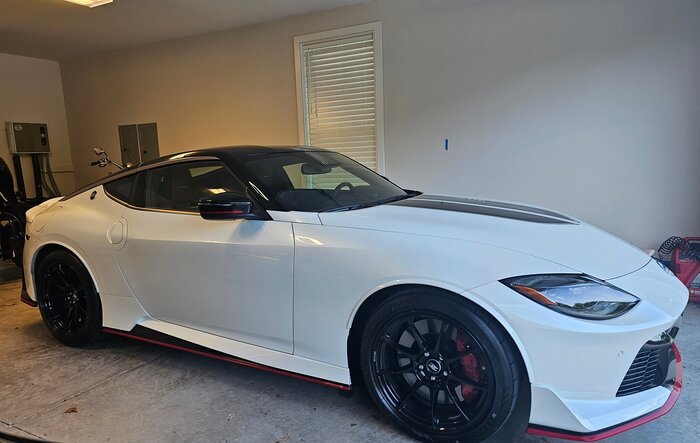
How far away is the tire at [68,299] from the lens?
8.63 feet

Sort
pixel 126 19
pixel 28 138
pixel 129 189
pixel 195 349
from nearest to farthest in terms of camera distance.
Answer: pixel 195 349 < pixel 129 189 < pixel 126 19 < pixel 28 138

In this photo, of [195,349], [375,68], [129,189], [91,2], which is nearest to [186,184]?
[129,189]

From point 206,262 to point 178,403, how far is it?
2.35 ft

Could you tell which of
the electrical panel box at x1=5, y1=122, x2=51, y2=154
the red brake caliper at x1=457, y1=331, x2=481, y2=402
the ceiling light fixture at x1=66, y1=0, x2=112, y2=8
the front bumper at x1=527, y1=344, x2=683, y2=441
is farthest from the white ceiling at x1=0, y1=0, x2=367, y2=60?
the front bumper at x1=527, y1=344, x2=683, y2=441

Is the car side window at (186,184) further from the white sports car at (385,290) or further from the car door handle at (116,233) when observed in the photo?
the car door handle at (116,233)

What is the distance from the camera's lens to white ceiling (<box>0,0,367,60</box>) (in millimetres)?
4559

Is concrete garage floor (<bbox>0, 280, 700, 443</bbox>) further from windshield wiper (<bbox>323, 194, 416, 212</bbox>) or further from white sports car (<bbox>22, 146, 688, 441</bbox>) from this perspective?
windshield wiper (<bbox>323, 194, 416, 212</bbox>)

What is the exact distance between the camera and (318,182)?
2350mm

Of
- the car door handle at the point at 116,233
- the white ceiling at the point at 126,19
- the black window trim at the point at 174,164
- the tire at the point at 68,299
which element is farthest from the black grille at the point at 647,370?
the white ceiling at the point at 126,19

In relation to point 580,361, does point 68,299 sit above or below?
below

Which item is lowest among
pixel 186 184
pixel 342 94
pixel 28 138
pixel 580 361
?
pixel 580 361

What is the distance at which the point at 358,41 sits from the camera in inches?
190

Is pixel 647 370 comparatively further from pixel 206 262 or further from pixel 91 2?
pixel 91 2

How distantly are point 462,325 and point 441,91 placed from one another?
341cm
